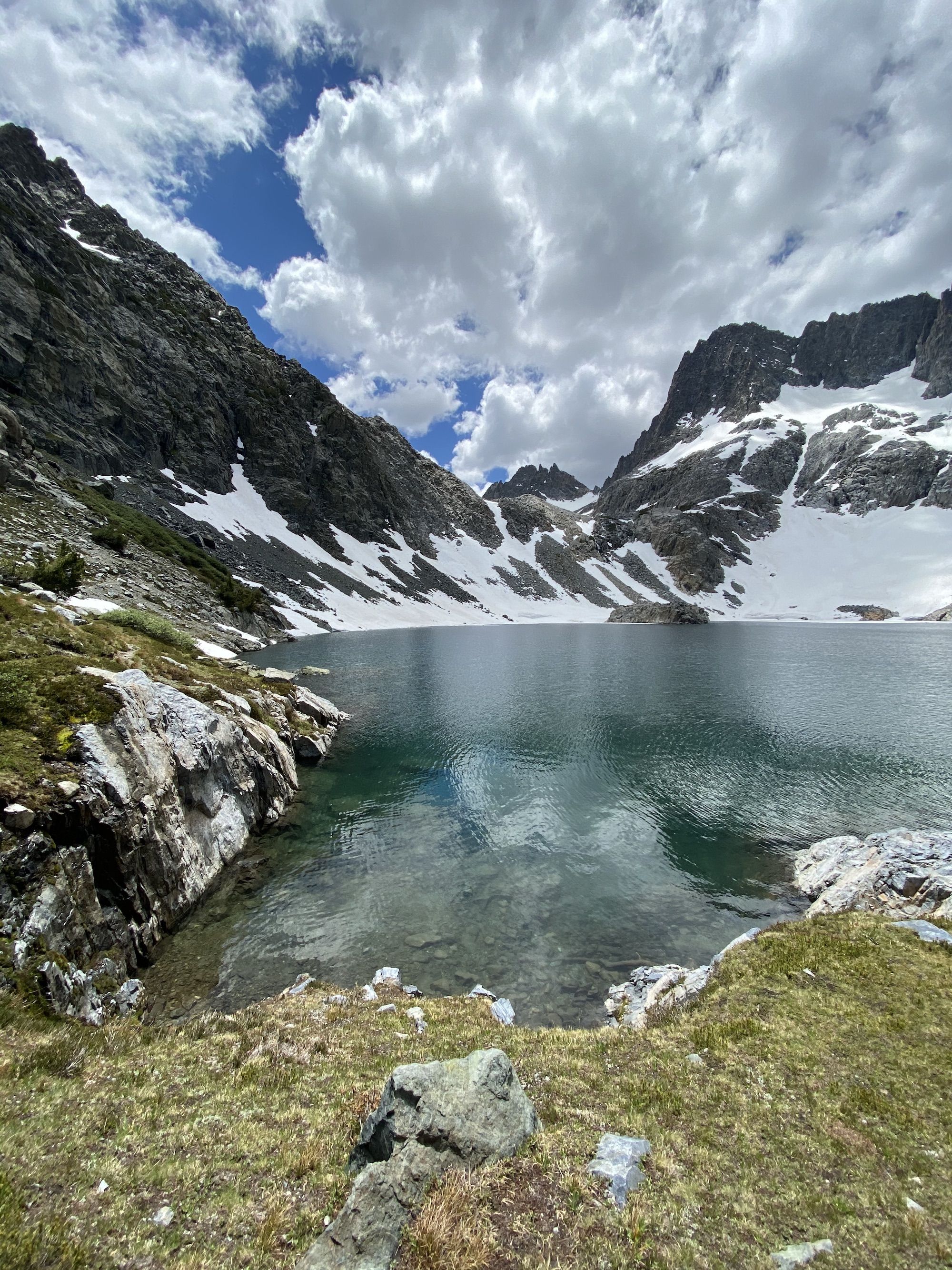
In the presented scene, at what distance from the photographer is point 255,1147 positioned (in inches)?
249

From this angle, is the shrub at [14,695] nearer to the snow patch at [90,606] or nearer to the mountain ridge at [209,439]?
the snow patch at [90,606]

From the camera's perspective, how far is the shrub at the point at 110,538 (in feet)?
215

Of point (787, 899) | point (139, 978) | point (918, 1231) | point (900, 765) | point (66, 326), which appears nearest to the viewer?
point (918, 1231)

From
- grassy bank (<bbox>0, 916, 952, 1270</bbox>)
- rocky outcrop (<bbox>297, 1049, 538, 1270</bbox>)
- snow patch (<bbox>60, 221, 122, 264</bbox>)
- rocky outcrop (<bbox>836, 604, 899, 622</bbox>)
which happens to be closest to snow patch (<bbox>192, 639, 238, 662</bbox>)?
grassy bank (<bbox>0, 916, 952, 1270</bbox>)

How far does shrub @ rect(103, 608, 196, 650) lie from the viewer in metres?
30.1

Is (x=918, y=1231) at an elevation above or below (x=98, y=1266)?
below

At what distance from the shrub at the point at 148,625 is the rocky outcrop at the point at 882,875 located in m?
35.4

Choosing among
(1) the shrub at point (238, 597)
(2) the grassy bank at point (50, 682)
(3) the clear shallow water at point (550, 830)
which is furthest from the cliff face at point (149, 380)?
(3) the clear shallow water at point (550, 830)

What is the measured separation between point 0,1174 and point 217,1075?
3.72 m

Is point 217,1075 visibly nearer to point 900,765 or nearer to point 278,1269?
point 278,1269

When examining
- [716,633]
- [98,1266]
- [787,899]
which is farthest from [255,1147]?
[716,633]

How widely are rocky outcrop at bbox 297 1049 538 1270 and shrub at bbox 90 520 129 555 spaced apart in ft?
254

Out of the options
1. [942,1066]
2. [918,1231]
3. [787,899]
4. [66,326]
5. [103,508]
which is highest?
[66,326]

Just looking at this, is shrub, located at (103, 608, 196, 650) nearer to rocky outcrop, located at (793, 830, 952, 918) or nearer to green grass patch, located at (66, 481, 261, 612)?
rocky outcrop, located at (793, 830, 952, 918)
